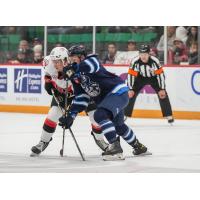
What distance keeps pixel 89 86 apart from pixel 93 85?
4 centimetres

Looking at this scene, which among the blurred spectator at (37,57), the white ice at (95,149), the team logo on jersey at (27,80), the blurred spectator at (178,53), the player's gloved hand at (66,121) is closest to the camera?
the white ice at (95,149)

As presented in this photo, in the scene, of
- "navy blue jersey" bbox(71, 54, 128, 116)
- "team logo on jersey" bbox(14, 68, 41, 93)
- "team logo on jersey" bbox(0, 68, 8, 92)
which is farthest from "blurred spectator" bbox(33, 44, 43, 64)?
"navy blue jersey" bbox(71, 54, 128, 116)

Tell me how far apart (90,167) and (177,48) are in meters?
6.78

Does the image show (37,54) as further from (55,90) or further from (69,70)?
(69,70)

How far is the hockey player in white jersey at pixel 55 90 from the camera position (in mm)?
7832

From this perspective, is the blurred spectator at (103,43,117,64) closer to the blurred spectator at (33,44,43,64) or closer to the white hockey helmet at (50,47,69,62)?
the blurred spectator at (33,44,43,64)

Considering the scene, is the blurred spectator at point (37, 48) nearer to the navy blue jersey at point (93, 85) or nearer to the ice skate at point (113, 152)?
the navy blue jersey at point (93, 85)

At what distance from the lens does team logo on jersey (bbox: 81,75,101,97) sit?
7758 millimetres

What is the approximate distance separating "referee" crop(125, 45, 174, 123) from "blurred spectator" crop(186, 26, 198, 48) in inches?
64.1

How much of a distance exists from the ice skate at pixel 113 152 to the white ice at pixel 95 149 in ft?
0.24

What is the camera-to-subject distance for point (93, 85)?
307 inches

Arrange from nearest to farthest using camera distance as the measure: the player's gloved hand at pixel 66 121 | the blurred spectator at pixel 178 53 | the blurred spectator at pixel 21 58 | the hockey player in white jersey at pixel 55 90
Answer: the player's gloved hand at pixel 66 121, the hockey player in white jersey at pixel 55 90, the blurred spectator at pixel 178 53, the blurred spectator at pixel 21 58

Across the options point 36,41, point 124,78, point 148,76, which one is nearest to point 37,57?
point 36,41

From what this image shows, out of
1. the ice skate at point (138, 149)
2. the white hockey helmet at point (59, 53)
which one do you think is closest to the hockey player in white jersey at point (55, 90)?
the white hockey helmet at point (59, 53)
